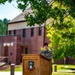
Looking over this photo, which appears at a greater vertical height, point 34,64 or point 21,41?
point 21,41

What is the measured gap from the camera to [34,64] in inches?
542

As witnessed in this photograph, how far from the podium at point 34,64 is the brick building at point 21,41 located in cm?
4529

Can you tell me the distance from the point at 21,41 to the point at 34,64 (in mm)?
51713

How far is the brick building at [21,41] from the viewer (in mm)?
59719

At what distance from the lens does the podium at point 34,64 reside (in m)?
13.6

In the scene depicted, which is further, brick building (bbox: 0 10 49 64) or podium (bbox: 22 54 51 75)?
brick building (bbox: 0 10 49 64)

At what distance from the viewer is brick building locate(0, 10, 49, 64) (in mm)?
59719

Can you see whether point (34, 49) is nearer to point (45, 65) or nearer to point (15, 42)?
point (15, 42)

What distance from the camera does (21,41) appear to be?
65.4 m

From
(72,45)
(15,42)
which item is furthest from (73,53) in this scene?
(15,42)

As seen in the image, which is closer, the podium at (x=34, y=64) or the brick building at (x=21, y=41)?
the podium at (x=34, y=64)

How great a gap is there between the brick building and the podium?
45286mm

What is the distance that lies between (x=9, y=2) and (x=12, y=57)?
45301 mm

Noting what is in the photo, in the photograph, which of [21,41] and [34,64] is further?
[21,41]
